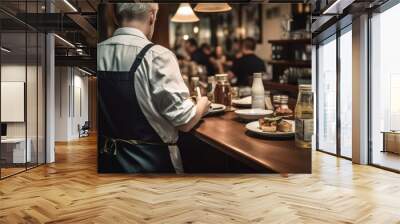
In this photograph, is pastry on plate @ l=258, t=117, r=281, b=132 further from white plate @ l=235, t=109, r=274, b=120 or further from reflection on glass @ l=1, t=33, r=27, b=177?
reflection on glass @ l=1, t=33, r=27, b=177

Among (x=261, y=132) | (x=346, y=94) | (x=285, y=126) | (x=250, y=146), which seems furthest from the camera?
(x=346, y=94)

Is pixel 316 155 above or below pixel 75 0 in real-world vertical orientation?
below

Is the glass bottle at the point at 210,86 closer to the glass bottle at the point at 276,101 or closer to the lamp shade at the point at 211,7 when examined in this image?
the glass bottle at the point at 276,101

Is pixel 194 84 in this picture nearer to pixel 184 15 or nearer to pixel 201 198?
pixel 184 15

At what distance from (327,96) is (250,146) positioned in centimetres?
453

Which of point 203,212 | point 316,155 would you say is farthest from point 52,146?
point 316,155

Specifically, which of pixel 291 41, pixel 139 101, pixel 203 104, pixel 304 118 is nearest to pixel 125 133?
pixel 139 101

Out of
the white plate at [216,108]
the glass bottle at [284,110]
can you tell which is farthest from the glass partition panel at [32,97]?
the glass bottle at [284,110]

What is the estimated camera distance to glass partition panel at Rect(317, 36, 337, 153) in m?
8.70

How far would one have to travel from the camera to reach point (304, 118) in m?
5.49

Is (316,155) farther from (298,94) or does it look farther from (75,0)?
(75,0)

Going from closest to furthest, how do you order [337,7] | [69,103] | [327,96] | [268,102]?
[268,102] → [337,7] → [69,103] → [327,96]

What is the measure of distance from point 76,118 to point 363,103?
474 cm

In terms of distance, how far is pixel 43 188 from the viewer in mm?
5031
